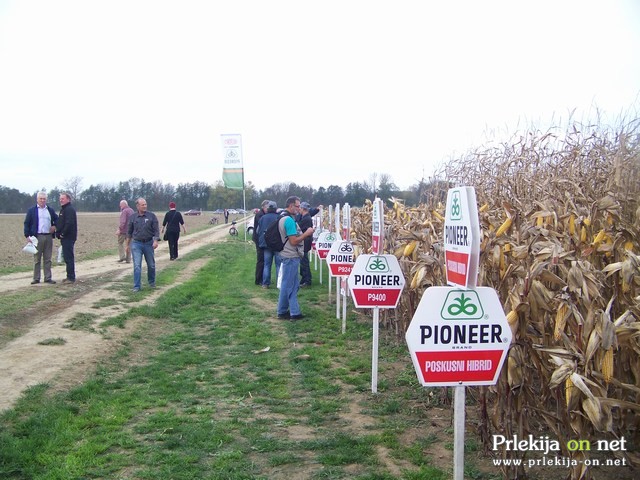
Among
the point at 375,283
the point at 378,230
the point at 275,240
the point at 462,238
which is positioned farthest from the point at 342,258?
the point at 462,238

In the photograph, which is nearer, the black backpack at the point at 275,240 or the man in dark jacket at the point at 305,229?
the black backpack at the point at 275,240

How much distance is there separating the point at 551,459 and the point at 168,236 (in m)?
17.3

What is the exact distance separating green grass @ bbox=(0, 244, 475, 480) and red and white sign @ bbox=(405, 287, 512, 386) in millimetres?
1297

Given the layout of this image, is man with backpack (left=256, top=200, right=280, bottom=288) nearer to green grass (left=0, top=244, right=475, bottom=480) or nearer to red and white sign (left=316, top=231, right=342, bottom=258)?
red and white sign (left=316, top=231, right=342, bottom=258)

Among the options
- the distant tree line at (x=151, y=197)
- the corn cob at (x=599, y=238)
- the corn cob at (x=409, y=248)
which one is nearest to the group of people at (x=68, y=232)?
the corn cob at (x=409, y=248)

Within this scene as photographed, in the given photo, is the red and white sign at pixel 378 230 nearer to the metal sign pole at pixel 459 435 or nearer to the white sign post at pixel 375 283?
the white sign post at pixel 375 283

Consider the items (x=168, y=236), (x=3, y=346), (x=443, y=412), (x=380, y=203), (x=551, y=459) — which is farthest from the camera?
(x=168, y=236)

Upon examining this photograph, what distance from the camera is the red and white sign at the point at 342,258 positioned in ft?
31.3

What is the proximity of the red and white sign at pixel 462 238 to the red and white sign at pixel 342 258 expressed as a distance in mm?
5814

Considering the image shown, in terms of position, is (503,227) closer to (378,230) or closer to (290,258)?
(378,230)

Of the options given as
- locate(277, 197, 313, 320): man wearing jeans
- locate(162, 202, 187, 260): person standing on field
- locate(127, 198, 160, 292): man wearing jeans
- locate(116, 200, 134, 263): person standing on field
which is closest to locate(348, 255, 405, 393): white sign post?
locate(277, 197, 313, 320): man wearing jeans

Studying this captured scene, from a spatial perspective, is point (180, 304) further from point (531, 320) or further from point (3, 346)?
point (531, 320)

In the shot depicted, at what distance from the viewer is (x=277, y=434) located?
16.9 ft

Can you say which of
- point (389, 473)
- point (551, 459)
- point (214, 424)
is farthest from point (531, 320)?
point (214, 424)
